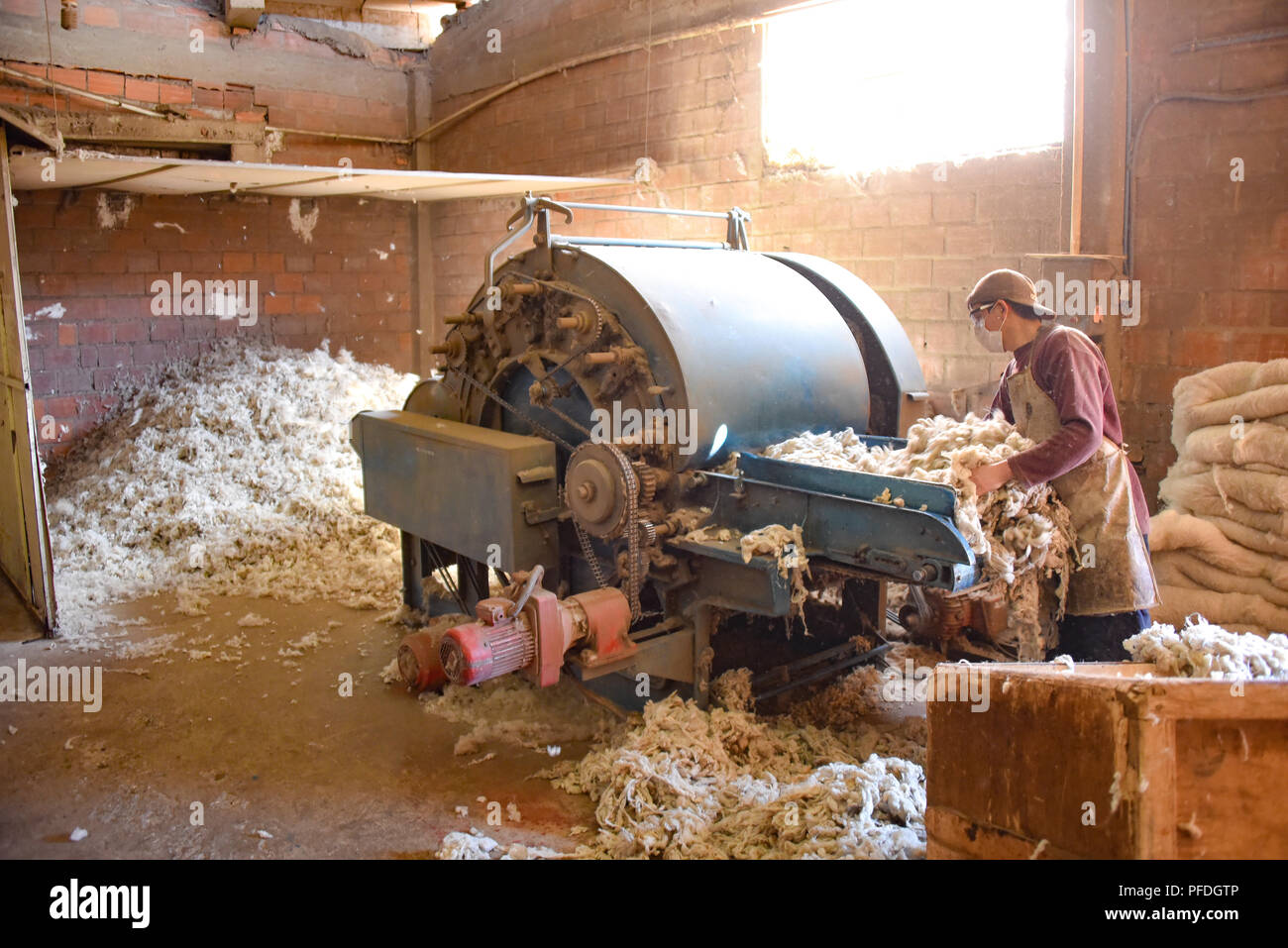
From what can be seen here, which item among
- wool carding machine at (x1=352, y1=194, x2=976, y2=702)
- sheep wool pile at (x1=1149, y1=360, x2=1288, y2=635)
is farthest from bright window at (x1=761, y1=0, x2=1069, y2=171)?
sheep wool pile at (x1=1149, y1=360, x2=1288, y2=635)

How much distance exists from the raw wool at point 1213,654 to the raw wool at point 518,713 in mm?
2089

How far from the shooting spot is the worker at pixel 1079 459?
318 cm

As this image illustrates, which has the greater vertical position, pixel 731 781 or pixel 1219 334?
pixel 1219 334

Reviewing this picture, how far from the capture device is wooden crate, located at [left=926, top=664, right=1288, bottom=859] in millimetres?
2186

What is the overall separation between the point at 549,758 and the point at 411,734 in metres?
0.61

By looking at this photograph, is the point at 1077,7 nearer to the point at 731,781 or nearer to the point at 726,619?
the point at 726,619

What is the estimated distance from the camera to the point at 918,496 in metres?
3.08

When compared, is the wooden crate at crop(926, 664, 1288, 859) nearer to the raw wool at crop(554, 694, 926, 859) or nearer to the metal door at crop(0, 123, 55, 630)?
Result: the raw wool at crop(554, 694, 926, 859)

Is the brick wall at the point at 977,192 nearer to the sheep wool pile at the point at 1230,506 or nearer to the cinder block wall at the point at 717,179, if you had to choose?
the cinder block wall at the point at 717,179

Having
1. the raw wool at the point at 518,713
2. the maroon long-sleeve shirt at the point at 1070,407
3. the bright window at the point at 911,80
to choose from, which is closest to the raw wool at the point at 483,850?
the raw wool at the point at 518,713

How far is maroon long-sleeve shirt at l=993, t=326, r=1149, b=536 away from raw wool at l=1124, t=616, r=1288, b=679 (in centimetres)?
74

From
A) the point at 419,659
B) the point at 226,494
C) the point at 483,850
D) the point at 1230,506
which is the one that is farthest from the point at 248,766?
the point at 1230,506
